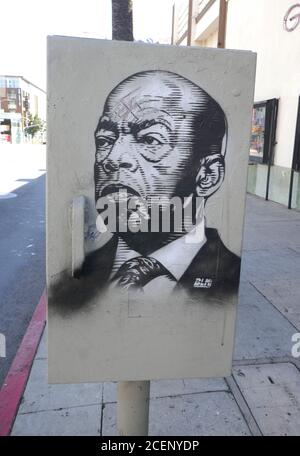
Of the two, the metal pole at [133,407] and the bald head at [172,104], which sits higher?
the bald head at [172,104]

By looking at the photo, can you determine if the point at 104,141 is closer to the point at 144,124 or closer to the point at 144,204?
the point at 144,124

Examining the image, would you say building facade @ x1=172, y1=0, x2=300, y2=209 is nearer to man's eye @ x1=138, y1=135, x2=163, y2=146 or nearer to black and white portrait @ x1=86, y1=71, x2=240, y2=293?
black and white portrait @ x1=86, y1=71, x2=240, y2=293

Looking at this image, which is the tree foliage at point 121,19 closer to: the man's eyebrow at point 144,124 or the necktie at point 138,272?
the man's eyebrow at point 144,124

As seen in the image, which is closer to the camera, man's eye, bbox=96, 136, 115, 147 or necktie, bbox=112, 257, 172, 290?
man's eye, bbox=96, 136, 115, 147

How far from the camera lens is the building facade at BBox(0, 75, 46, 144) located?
7481cm

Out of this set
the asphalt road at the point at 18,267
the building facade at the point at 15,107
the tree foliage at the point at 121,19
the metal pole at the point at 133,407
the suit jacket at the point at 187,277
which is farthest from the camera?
the building facade at the point at 15,107

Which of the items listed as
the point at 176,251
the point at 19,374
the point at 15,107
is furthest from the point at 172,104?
the point at 15,107

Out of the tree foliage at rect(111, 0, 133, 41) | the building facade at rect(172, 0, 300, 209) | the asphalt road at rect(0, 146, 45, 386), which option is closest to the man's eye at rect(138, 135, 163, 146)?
the asphalt road at rect(0, 146, 45, 386)

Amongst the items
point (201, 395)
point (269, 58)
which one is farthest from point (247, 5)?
point (201, 395)

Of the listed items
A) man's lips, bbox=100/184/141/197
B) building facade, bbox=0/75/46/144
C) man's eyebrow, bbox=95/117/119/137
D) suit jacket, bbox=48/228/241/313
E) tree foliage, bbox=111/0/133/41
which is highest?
building facade, bbox=0/75/46/144

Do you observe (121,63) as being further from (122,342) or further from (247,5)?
(247,5)

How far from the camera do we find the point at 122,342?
5.90 feet

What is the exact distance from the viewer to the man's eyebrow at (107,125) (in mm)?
1586

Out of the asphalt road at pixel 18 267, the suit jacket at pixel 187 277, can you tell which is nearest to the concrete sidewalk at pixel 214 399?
the asphalt road at pixel 18 267
